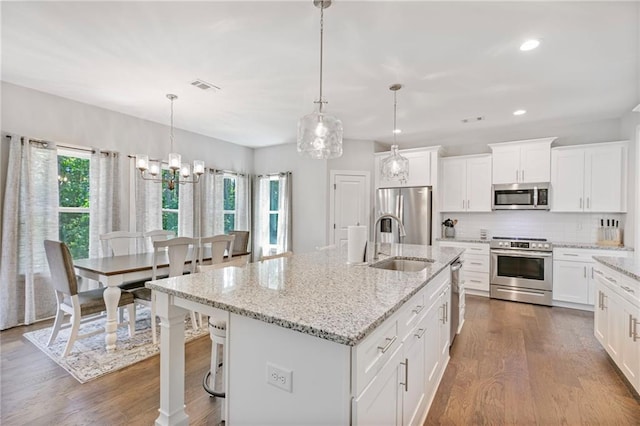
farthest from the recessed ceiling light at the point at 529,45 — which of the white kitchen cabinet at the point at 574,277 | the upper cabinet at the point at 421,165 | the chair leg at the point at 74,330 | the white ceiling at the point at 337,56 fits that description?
the chair leg at the point at 74,330

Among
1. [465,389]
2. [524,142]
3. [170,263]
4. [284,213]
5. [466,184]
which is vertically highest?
[524,142]

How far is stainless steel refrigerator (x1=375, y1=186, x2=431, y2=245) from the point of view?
511cm

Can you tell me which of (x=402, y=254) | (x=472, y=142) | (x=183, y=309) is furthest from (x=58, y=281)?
(x=472, y=142)

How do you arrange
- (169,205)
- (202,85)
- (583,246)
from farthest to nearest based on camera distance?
(169,205) → (583,246) → (202,85)

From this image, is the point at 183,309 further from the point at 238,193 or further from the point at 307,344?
the point at 238,193

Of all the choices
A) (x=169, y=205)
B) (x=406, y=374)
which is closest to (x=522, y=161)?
(x=406, y=374)

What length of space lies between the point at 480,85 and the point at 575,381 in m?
2.85

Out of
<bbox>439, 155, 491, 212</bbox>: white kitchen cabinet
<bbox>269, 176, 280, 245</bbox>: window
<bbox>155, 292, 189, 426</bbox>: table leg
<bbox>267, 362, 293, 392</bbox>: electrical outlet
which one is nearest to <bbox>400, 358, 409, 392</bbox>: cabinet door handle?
<bbox>267, 362, 293, 392</bbox>: electrical outlet

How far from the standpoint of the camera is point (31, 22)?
225 cm

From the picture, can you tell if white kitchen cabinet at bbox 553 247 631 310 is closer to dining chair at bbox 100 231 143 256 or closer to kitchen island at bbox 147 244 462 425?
kitchen island at bbox 147 244 462 425

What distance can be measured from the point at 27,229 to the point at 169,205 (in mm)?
1790

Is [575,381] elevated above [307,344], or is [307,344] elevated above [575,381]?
[307,344]

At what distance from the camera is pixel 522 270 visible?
4.47 meters

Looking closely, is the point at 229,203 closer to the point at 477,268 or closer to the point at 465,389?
the point at 477,268
